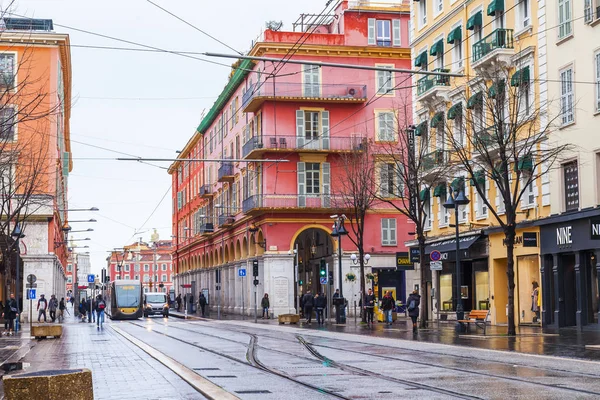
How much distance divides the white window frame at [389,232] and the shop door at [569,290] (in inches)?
1154

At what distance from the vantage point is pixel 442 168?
41031 mm

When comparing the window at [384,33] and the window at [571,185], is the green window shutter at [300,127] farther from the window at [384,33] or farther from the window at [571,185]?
the window at [571,185]

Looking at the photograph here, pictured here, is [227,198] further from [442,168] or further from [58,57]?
[442,168]

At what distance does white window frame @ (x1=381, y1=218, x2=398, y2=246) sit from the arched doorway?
11.7ft

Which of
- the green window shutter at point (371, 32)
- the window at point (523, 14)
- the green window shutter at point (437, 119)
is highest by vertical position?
the green window shutter at point (371, 32)

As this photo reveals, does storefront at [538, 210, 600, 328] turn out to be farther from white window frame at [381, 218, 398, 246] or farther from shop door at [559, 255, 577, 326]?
white window frame at [381, 218, 398, 246]

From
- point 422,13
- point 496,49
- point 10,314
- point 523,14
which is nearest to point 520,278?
point 496,49

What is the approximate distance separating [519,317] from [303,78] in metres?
29.6

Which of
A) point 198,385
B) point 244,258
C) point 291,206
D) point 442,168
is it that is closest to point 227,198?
point 244,258

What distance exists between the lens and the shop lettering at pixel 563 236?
3328 cm

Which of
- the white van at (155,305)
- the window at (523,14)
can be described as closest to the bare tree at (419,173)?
the window at (523,14)

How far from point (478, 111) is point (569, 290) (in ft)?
24.7

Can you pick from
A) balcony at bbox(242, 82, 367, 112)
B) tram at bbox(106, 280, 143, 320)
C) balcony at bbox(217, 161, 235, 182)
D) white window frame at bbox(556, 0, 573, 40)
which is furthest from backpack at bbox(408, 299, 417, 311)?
balcony at bbox(217, 161, 235, 182)

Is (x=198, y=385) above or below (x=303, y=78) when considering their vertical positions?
below
